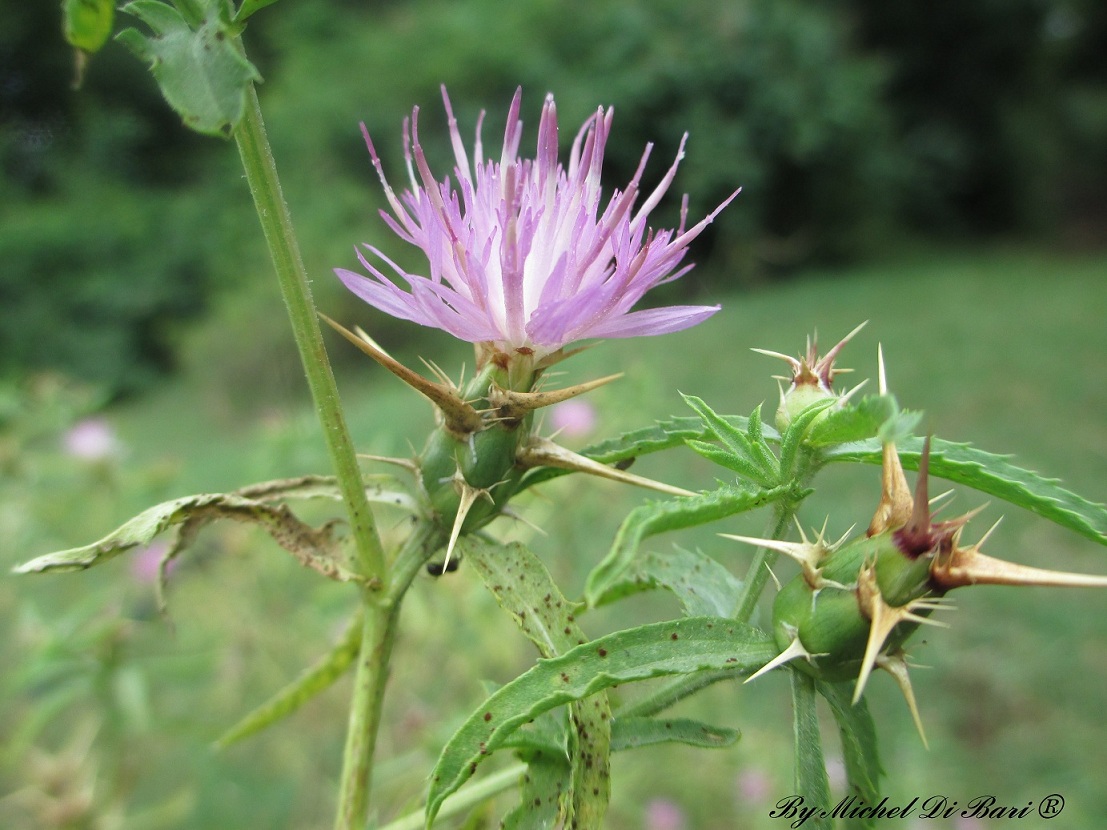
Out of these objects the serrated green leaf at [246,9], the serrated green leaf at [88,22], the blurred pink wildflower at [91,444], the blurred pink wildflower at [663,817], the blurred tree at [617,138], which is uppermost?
the blurred tree at [617,138]

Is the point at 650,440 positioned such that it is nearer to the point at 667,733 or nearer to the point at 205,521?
the point at 667,733

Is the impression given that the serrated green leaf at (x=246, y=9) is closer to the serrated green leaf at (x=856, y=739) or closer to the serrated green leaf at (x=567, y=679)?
the serrated green leaf at (x=567, y=679)

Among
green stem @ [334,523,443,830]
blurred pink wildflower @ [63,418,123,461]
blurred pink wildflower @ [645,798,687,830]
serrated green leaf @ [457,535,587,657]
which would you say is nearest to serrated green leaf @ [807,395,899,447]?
serrated green leaf @ [457,535,587,657]

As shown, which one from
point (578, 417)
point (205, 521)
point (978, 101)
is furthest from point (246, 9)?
point (978, 101)

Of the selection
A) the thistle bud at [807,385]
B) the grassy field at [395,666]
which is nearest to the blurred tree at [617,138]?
the grassy field at [395,666]

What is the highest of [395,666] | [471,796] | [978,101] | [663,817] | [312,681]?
[978,101]
